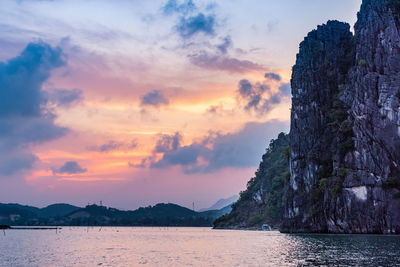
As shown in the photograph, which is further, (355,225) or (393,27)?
(393,27)

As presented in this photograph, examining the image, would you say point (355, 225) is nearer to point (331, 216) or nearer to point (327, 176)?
point (331, 216)

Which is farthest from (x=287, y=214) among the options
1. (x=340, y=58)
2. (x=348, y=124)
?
(x=340, y=58)

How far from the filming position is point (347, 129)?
486 ft

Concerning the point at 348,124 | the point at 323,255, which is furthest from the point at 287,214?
the point at 323,255

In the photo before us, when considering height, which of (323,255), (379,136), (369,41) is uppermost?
(369,41)

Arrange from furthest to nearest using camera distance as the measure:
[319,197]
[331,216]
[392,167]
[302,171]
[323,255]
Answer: [302,171] < [319,197] < [331,216] < [392,167] < [323,255]

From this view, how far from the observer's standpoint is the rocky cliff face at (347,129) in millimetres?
129750

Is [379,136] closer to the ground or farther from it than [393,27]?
closer to the ground

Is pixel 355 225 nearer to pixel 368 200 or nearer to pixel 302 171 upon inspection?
pixel 368 200

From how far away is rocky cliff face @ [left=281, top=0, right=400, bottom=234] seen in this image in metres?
130

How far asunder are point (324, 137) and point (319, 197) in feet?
71.6

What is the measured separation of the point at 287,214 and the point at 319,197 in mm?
19909

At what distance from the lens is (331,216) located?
142 metres

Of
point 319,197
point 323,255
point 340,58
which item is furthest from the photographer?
point 340,58
